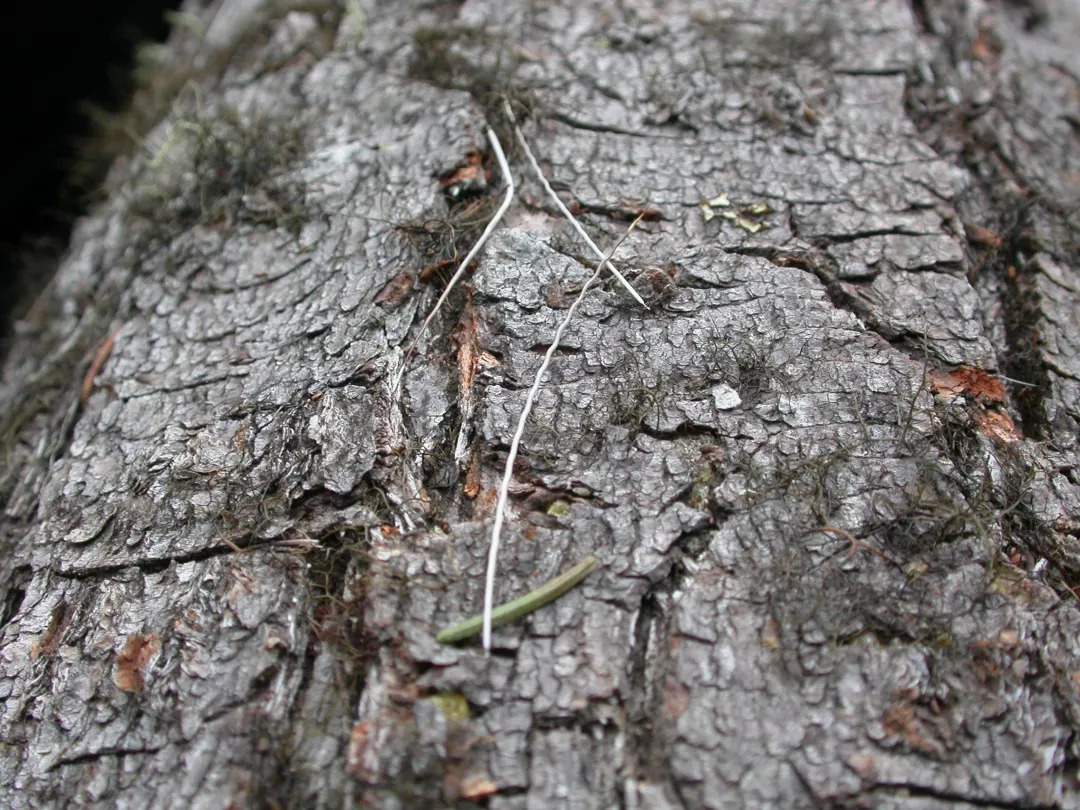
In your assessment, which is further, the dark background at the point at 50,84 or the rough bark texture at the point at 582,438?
the dark background at the point at 50,84

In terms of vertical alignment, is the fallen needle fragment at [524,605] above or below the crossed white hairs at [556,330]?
below

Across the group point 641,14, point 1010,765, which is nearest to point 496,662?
point 1010,765

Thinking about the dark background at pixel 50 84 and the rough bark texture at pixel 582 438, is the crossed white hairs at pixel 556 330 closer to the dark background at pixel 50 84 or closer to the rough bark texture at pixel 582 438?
the rough bark texture at pixel 582 438

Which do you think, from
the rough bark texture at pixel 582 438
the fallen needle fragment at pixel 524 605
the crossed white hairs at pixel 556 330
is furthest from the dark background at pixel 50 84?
the fallen needle fragment at pixel 524 605

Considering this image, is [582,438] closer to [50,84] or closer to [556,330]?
[556,330]

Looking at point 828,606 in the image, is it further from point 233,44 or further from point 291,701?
point 233,44

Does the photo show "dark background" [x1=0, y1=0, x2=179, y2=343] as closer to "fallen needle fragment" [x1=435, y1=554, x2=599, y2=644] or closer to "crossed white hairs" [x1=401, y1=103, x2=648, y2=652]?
"crossed white hairs" [x1=401, y1=103, x2=648, y2=652]

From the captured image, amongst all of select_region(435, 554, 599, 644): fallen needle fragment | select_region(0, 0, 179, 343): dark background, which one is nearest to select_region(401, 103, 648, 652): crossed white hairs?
select_region(435, 554, 599, 644): fallen needle fragment

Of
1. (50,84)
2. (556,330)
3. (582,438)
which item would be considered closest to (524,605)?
(582,438)
